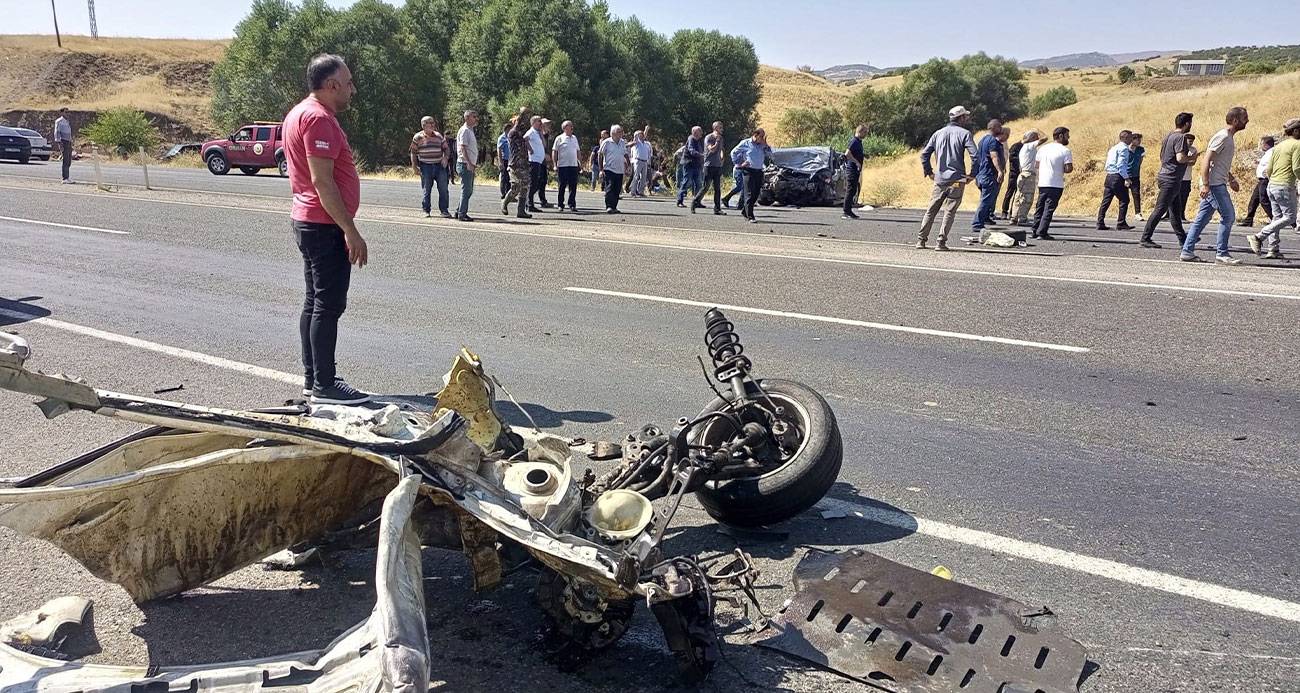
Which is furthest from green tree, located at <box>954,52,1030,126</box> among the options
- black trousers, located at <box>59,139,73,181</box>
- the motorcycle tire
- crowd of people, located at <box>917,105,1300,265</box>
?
A: the motorcycle tire

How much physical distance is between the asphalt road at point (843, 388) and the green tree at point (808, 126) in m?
42.8

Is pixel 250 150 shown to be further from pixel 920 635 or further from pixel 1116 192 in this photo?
pixel 920 635

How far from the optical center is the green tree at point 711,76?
51.2 m

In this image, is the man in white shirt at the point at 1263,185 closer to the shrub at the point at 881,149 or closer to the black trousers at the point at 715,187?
the black trousers at the point at 715,187

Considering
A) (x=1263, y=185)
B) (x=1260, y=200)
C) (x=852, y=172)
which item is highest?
(x=852, y=172)

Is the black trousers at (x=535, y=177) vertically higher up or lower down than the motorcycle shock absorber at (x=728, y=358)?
higher up

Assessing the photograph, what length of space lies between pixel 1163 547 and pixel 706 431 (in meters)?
1.94

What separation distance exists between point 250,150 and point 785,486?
109 ft

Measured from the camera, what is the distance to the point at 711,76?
5169 centimetres

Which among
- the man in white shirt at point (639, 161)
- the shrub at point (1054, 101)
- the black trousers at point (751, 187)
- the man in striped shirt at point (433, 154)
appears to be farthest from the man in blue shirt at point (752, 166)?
the shrub at point (1054, 101)

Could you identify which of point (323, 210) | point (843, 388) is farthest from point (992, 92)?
point (323, 210)

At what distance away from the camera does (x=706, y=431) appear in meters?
3.93

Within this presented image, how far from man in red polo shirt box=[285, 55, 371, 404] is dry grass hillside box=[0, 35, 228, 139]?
193ft

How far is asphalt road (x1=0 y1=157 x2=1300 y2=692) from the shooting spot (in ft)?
10.2
